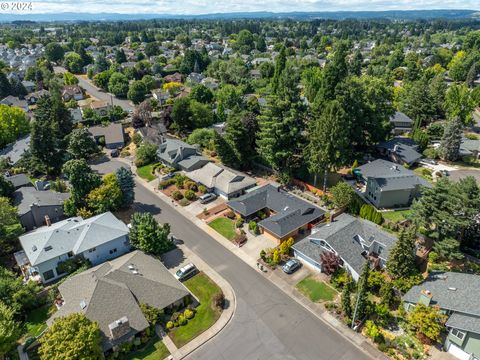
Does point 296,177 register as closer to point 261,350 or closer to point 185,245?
point 185,245

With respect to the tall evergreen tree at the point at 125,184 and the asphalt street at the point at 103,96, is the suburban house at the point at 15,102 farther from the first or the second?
the tall evergreen tree at the point at 125,184

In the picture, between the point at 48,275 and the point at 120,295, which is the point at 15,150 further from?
the point at 120,295

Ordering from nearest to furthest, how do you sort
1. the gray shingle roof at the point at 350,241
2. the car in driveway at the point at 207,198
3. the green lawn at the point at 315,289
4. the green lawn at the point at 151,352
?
the green lawn at the point at 151,352 < the green lawn at the point at 315,289 < the gray shingle roof at the point at 350,241 < the car in driveway at the point at 207,198

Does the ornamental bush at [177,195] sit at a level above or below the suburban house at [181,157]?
below

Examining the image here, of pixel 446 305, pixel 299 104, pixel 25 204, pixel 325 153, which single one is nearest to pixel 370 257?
pixel 446 305

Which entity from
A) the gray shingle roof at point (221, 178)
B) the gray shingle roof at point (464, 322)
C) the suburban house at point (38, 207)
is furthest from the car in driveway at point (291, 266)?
the suburban house at point (38, 207)

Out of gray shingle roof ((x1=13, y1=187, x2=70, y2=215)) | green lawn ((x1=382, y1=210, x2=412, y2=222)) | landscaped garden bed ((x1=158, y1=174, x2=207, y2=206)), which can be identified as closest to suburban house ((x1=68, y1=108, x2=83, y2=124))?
gray shingle roof ((x1=13, y1=187, x2=70, y2=215))
